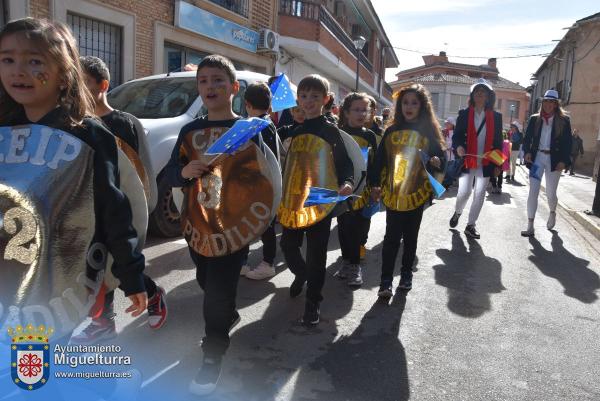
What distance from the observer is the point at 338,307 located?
4141 millimetres

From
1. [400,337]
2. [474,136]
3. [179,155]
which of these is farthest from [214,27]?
[400,337]

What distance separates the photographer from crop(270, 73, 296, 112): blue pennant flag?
5238 mm

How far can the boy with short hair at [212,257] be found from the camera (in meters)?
2.68

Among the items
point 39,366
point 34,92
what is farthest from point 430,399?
point 34,92

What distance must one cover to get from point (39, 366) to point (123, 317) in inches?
79.5

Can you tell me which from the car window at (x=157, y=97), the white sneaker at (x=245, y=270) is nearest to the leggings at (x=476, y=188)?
the white sneaker at (x=245, y=270)

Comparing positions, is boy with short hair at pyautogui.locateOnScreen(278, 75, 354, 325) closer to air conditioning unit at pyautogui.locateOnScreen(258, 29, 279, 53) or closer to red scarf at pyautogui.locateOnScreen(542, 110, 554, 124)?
red scarf at pyautogui.locateOnScreen(542, 110, 554, 124)

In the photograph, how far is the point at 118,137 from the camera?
3.14 meters

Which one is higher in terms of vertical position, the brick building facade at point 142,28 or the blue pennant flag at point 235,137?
the brick building facade at point 142,28

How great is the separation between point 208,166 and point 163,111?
3674 millimetres

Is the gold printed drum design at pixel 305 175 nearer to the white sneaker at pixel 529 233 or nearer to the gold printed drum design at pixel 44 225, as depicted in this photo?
the gold printed drum design at pixel 44 225

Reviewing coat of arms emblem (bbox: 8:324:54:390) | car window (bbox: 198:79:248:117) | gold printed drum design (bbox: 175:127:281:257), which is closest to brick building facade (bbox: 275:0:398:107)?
car window (bbox: 198:79:248:117)

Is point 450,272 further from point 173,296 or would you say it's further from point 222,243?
point 222,243

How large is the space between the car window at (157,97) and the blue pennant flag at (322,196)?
301 centimetres
